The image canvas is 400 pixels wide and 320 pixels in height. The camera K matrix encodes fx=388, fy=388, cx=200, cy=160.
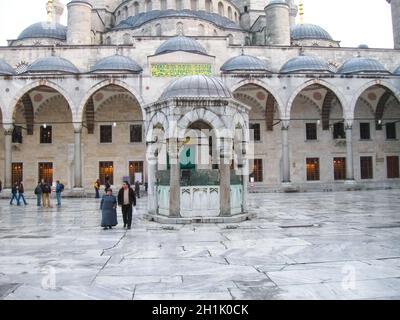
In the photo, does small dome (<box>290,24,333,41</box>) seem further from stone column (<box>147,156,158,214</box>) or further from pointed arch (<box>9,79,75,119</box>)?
stone column (<box>147,156,158,214</box>)

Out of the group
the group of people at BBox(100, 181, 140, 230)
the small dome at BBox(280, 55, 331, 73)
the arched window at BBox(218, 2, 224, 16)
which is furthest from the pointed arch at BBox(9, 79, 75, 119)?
the arched window at BBox(218, 2, 224, 16)

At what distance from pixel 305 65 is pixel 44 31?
1797 cm

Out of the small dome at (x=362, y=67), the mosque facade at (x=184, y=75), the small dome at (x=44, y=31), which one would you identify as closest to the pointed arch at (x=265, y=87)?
the mosque facade at (x=184, y=75)

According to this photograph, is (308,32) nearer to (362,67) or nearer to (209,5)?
(209,5)

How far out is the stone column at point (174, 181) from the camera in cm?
827

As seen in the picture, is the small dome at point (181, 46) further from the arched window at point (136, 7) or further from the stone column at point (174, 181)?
the stone column at point (174, 181)

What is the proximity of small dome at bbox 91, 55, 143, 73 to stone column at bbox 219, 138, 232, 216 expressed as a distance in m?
14.0

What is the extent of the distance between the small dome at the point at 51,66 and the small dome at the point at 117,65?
54.8 inches

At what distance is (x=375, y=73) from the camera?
70.8 feet

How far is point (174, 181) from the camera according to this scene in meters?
8.28

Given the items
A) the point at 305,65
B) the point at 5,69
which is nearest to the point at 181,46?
the point at 305,65
